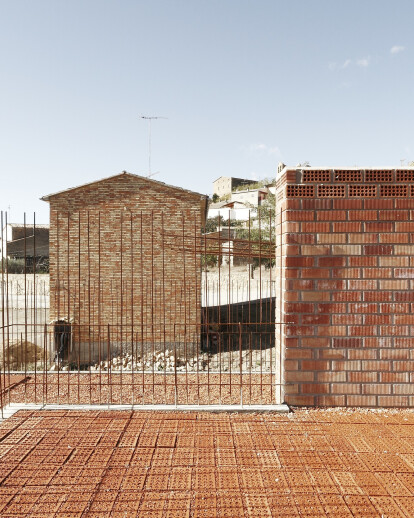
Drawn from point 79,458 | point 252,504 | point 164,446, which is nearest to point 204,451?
point 164,446

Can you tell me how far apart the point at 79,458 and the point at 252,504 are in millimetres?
1405

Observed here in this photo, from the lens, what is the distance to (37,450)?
10.6 ft

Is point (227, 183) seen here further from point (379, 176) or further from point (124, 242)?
point (379, 176)

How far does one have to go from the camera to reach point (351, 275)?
4004 mm

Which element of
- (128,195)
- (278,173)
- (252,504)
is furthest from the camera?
(128,195)

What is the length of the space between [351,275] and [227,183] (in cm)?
8228

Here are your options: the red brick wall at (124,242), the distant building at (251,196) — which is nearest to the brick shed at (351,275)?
the red brick wall at (124,242)

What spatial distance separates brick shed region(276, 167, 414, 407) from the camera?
3.99 m

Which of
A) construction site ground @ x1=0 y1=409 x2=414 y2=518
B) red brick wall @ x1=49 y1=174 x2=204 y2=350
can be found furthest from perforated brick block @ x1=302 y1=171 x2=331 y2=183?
red brick wall @ x1=49 y1=174 x2=204 y2=350

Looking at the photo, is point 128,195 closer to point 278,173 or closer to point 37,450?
point 278,173

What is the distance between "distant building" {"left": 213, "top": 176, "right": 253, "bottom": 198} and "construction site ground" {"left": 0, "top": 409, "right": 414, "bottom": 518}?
81012 millimetres

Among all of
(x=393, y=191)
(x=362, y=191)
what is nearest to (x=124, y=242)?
(x=362, y=191)

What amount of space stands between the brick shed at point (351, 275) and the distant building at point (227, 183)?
80384mm

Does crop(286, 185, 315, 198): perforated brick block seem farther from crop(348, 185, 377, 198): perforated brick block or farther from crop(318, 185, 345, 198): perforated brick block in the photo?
crop(348, 185, 377, 198): perforated brick block
